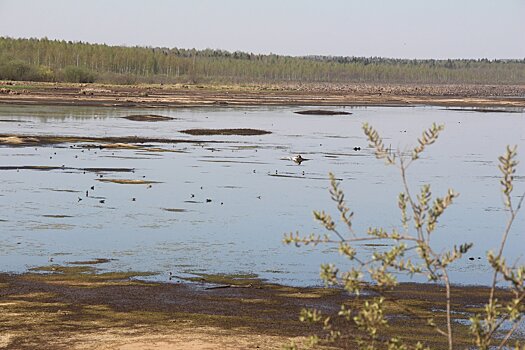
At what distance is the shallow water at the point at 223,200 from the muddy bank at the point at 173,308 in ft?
3.26

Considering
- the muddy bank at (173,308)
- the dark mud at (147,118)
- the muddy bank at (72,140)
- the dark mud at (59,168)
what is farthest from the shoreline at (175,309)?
the dark mud at (147,118)

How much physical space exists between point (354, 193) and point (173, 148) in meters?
16.4

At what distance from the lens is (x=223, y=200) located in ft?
96.0

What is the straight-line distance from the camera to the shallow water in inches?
814

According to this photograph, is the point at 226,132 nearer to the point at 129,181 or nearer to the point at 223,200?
the point at 129,181

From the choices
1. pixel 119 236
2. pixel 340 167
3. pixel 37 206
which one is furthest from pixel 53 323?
pixel 340 167

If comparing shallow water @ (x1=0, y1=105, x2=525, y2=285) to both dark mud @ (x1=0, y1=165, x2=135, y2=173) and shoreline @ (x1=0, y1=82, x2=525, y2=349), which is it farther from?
shoreline @ (x1=0, y1=82, x2=525, y2=349)

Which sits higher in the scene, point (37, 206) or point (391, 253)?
point (391, 253)

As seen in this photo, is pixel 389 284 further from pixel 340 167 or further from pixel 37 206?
pixel 340 167

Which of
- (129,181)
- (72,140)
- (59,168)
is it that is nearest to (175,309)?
(129,181)

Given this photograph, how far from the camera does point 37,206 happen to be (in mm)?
26812

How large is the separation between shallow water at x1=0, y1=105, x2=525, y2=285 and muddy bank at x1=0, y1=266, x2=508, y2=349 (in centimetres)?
99

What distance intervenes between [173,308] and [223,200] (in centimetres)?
1364

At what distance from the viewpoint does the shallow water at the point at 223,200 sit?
20.7m
